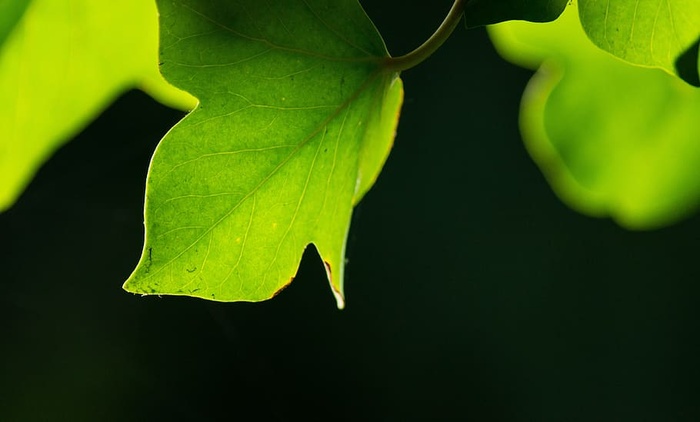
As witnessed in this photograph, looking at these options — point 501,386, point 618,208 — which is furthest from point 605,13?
point 501,386

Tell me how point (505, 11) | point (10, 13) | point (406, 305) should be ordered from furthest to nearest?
point (406, 305), point (10, 13), point (505, 11)

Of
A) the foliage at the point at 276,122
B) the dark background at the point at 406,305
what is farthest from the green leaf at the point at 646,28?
the dark background at the point at 406,305

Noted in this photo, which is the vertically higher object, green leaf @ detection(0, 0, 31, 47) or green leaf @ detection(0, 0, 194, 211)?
green leaf @ detection(0, 0, 31, 47)

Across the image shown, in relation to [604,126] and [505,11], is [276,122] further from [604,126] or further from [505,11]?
[604,126]

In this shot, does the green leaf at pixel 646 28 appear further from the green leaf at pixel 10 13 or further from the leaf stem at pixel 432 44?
the green leaf at pixel 10 13

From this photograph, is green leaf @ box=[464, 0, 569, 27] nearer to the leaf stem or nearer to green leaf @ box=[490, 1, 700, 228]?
the leaf stem

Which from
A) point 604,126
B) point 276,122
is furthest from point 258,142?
point 604,126

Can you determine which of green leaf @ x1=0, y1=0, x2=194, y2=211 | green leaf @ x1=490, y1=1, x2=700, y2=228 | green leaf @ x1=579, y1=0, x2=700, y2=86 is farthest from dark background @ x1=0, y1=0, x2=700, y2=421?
green leaf @ x1=579, y1=0, x2=700, y2=86

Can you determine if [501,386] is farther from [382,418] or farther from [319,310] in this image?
[319,310]
